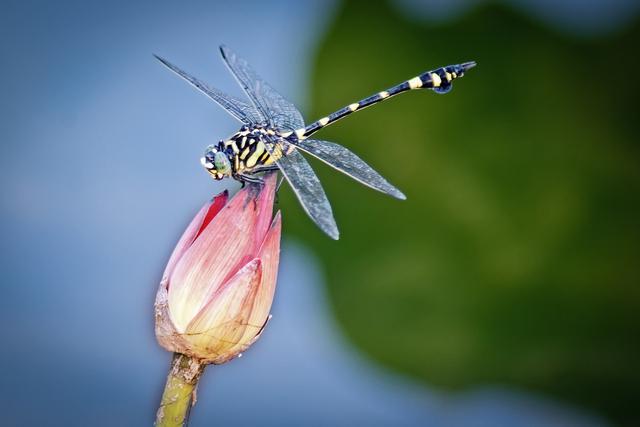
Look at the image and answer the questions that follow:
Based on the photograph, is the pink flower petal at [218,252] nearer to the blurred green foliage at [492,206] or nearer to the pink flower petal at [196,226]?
the pink flower petal at [196,226]

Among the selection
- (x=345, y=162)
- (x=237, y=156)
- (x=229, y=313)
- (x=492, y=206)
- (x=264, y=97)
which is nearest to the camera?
(x=229, y=313)

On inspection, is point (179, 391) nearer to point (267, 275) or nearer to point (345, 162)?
point (267, 275)

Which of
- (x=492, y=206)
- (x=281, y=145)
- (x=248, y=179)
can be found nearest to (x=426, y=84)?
(x=281, y=145)

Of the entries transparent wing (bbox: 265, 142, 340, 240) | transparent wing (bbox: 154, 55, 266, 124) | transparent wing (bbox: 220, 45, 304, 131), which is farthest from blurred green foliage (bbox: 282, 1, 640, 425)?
transparent wing (bbox: 265, 142, 340, 240)

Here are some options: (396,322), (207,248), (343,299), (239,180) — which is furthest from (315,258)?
(207,248)

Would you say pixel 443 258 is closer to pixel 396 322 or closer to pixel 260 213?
pixel 396 322

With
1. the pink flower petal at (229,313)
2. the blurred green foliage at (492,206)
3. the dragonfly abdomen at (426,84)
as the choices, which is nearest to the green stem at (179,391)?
the pink flower petal at (229,313)
